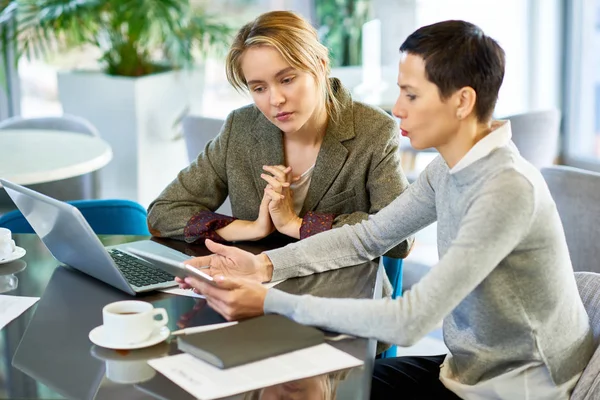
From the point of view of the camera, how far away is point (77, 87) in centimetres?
441

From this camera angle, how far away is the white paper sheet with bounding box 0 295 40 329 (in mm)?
1555

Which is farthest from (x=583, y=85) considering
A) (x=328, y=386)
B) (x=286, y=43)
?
(x=328, y=386)

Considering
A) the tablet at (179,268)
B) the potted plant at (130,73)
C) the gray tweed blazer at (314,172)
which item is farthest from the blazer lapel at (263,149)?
the potted plant at (130,73)

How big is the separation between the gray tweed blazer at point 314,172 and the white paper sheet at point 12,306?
48 cm

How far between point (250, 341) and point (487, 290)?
1.38ft

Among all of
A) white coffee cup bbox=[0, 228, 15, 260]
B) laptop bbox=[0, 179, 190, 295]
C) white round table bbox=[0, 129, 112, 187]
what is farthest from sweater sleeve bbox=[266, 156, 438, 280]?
white round table bbox=[0, 129, 112, 187]

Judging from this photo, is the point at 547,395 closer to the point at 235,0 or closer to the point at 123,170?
the point at 123,170

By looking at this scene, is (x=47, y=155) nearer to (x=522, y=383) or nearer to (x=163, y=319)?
(x=163, y=319)

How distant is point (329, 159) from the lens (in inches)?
82.7

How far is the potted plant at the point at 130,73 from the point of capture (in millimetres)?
4281

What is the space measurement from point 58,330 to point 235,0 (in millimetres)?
3879

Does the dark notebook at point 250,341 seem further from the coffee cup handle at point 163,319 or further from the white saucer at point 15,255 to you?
the white saucer at point 15,255

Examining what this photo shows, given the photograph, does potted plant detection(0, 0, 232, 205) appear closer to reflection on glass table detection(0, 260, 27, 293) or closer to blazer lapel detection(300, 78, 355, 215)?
blazer lapel detection(300, 78, 355, 215)

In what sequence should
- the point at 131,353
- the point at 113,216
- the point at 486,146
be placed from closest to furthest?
the point at 131,353
the point at 486,146
the point at 113,216
